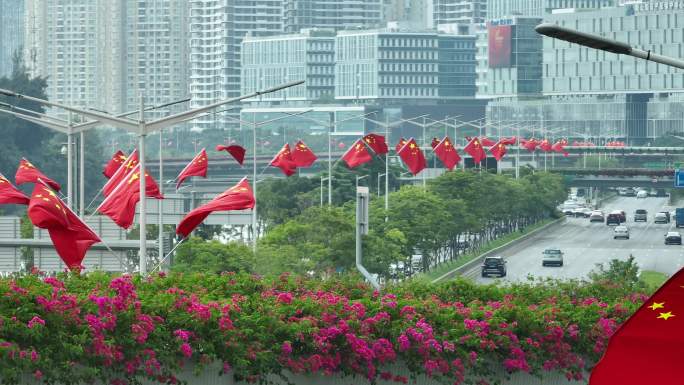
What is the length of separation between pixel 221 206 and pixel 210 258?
2737 centimetres

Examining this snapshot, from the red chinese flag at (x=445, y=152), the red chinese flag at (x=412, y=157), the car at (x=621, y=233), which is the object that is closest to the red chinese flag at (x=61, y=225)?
the red chinese flag at (x=412, y=157)

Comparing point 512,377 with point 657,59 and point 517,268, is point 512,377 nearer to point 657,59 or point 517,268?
point 657,59

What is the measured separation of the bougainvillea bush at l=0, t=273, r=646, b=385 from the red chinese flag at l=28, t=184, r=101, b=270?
17.6 ft

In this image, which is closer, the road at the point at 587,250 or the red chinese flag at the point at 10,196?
the red chinese flag at the point at 10,196

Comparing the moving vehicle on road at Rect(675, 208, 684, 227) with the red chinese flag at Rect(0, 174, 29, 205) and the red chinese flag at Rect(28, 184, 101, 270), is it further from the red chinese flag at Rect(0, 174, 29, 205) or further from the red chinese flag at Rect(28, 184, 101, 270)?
the red chinese flag at Rect(28, 184, 101, 270)

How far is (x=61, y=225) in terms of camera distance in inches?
1310

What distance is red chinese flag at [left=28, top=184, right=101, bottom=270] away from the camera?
3266 centimetres

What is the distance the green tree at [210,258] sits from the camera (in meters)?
61.4

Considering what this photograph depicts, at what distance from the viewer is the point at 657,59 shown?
55.8 ft

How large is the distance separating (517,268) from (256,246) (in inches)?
1256

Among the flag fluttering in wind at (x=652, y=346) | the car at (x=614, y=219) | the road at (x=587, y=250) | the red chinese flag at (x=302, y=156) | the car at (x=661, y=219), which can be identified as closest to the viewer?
the flag fluttering in wind at (x=652, y=346)

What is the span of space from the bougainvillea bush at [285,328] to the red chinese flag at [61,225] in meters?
5.37

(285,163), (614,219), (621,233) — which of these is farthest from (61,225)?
(614,219)

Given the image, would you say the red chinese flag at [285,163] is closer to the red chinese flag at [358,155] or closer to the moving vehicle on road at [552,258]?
the red chinese flag at [358,155]
